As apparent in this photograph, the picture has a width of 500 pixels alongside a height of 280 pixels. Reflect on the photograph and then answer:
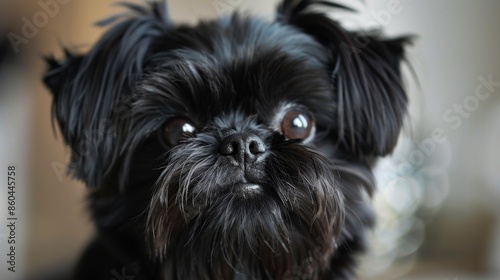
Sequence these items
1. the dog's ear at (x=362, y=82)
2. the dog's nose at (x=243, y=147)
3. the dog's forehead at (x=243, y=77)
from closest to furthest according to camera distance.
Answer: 1. the dog's nose at (x=243, y=147)
2. the dog's forehead at (x=243, y=77)
3. the dog's ear at (x=362, y=82)

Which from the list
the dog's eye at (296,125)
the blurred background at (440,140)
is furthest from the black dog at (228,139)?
the blurred background at (440,140)

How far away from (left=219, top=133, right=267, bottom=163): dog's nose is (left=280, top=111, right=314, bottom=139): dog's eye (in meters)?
0.21

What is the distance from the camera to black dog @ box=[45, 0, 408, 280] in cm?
119

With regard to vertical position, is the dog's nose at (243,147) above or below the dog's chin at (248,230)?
above

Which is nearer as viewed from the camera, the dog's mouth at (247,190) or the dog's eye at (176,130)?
the dog's mouth at (247,190)

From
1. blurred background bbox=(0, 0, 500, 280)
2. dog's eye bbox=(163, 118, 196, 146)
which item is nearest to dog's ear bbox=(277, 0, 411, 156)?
dog's eye bbox=(163, 118, 196, 146)

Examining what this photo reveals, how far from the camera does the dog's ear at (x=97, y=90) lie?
1.40 metres

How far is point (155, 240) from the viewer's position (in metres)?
1.23

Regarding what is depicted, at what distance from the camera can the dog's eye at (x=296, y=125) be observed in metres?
1.38

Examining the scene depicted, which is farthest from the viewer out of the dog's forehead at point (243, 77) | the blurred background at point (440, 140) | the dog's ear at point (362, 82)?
the blurred background at point (440, 140)

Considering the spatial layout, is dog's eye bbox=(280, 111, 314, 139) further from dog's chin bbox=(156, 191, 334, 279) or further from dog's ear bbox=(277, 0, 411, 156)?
dog's chin bbox=(156, 191, 334, 279)

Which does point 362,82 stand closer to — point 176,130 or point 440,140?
point 176,130

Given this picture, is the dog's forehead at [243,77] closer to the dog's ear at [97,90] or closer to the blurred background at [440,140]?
the dog's ear at [97,90]

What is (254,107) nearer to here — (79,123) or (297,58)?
(297,58)
